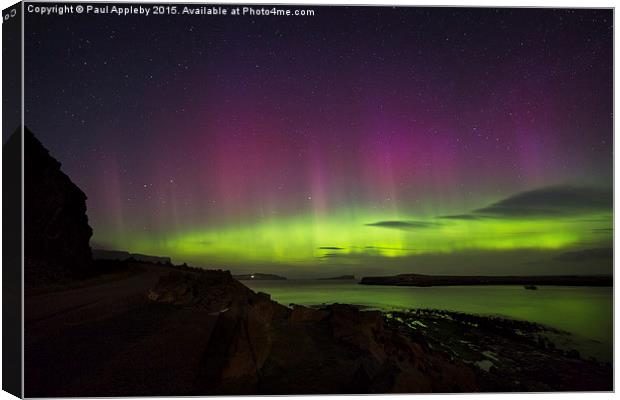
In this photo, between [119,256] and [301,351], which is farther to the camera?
[119,256]

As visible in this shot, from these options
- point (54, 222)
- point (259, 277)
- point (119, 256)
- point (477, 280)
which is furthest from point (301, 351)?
point (54, 222)

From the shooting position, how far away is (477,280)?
6504 millimetres

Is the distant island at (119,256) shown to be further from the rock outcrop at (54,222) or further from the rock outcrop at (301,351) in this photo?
the rock outcrop at (301,351)

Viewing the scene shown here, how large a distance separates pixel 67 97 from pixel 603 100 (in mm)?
4948

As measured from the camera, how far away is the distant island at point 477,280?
21.0ft

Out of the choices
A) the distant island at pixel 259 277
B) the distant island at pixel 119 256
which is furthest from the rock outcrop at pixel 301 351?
the distant island at pixel 119 256

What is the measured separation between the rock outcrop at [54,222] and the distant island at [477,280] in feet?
8.81

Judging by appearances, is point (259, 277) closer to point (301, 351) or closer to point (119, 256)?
point (301, 351)

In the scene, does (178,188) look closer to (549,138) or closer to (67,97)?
(67,97)

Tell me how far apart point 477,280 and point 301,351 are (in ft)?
5.83

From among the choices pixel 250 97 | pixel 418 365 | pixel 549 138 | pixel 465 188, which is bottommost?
pixel 418 365

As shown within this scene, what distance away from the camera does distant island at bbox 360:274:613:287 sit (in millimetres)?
6387

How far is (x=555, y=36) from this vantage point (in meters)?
6.46

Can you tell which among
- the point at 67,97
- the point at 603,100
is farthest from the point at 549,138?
the point at 67,97
